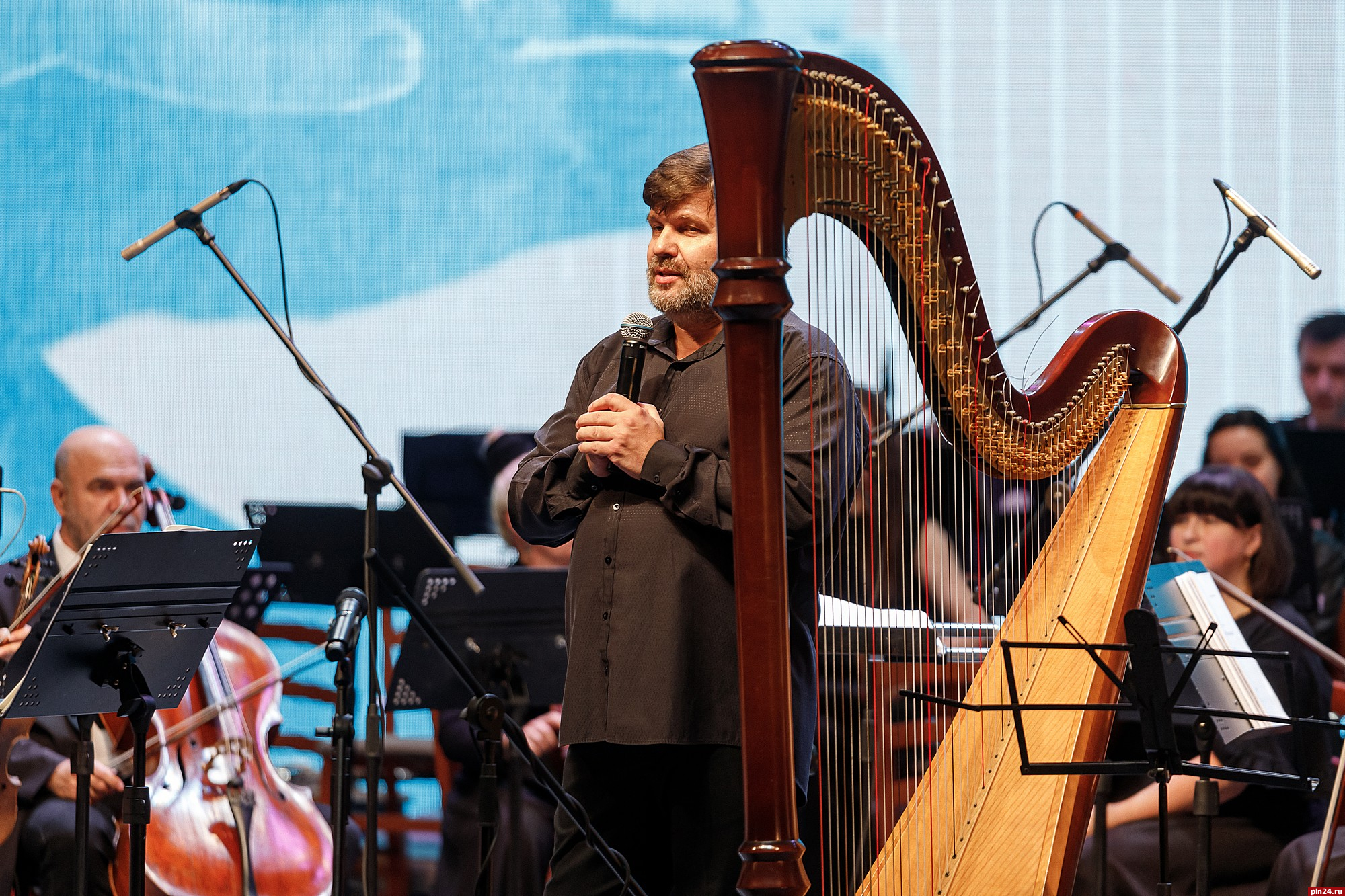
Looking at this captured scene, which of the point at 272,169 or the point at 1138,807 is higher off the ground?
the point at 272,169

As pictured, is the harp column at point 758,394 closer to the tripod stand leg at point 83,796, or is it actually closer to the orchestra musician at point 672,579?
the orchestra musician at point 672,579

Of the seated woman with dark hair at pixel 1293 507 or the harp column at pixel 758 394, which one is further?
the seated woman with dark hair at pixel 1293 507

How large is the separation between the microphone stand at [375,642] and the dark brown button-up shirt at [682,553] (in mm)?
157

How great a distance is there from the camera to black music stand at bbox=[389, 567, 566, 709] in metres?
2.95

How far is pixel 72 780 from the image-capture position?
340 centimetres

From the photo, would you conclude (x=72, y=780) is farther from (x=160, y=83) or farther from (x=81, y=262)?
(x=160, y=83)

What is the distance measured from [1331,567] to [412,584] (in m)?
2.50

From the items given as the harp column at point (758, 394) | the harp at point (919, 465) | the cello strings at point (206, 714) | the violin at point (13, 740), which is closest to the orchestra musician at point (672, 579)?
the harp at point (919, 465)

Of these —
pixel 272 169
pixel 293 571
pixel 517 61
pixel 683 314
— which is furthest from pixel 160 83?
pixel 683 314

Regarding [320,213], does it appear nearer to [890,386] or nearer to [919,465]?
Answer: [890,386]

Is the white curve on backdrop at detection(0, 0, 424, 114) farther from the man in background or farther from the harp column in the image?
the harp column

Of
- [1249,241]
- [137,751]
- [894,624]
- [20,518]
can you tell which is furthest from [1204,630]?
[20,518]

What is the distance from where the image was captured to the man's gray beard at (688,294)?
6.41 ft

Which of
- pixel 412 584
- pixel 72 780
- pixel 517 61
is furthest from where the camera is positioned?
pixel 517 61
